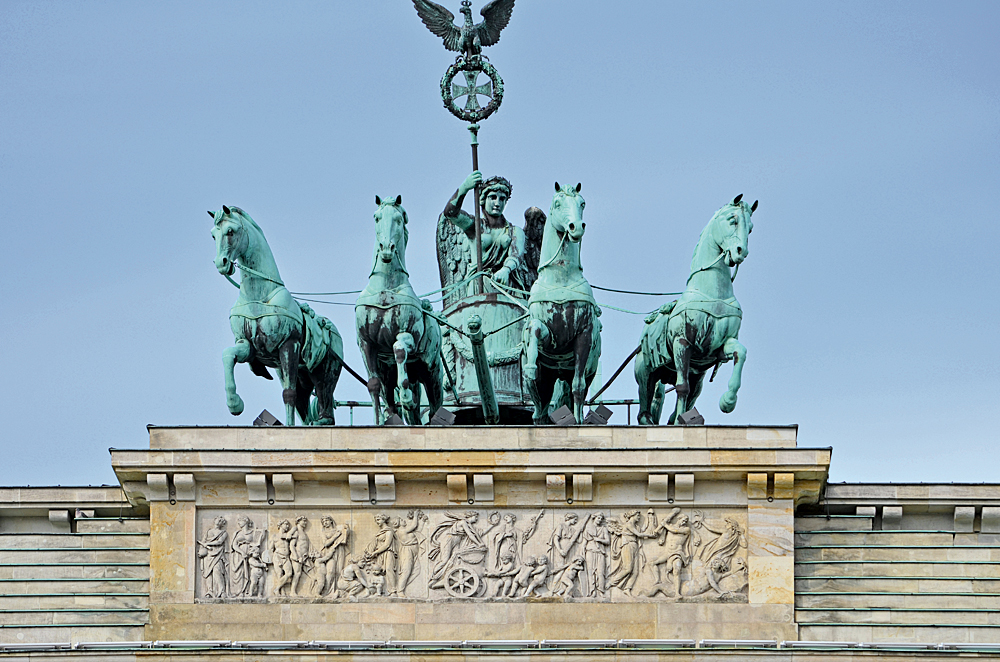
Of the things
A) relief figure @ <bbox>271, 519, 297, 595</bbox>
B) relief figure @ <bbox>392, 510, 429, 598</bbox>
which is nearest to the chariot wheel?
relief figure @ <bbox>392, 510, 429, 598</bbox>

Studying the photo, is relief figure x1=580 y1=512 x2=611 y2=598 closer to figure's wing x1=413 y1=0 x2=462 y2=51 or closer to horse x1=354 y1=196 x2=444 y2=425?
horse x1=354 y1=196 x2=444 y2=425

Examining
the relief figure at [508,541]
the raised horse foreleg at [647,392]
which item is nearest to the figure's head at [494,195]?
the raised horse foreleg at [647,392]

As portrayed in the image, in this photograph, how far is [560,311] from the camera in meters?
38.5

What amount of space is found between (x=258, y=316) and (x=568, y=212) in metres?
3.77

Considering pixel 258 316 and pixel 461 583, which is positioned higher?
pixel 258 316

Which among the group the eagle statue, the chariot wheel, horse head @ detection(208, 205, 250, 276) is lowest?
the chariot wheel

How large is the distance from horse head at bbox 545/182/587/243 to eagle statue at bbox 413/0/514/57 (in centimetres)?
577

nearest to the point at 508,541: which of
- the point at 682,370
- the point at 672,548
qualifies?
the point at 672,548

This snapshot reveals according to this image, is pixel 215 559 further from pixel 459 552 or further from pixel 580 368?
pixel 580 368

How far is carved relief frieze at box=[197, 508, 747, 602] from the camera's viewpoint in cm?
3712

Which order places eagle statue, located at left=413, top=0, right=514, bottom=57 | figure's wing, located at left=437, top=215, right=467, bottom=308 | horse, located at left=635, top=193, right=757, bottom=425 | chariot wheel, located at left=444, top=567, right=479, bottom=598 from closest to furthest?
chariot wheel, located at left=444, top=567, right=479, bottom=598 < horse, located at left=635, top=193, right=757, bottom=425 < eagle statue, located at left=413, top=0, right=514, bottom=57 < figure's wing, located at left=437, top=215, right=467, bottom=308

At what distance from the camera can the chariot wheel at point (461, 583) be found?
1460 inches

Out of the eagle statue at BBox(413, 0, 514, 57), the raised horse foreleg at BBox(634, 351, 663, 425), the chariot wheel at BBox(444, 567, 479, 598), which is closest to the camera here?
the chariot wheel at BBox(444, 567, 479, 598)

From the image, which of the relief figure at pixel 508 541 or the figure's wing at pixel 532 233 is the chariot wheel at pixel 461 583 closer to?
the relief figure at pixel 508 541
